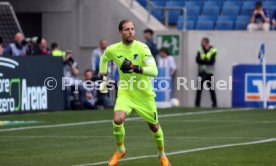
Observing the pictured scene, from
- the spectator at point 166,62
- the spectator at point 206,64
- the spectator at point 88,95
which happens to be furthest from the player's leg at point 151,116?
the spectator at point 166,62

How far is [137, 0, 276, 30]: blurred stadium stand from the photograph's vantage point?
31047 millimetres

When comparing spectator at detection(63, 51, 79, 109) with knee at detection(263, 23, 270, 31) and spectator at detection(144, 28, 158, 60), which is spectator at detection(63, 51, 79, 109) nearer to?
spectator at detection(144, 28, 158, 60)

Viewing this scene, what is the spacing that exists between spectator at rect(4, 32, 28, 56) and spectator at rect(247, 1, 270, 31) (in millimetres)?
7702

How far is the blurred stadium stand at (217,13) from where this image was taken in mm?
31047

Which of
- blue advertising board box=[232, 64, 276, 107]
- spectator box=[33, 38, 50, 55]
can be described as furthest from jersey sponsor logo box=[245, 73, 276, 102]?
spectator box=[33, 38, 50, 55]

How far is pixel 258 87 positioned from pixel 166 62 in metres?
2.94

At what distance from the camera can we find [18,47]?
25.5m

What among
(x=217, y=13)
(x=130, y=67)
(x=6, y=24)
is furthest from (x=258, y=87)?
(x=130, y=67)

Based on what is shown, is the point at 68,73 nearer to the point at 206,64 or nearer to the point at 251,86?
the point at 206,64

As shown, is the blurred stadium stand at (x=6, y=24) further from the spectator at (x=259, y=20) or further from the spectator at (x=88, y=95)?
the spectator at (x=259, y=20)

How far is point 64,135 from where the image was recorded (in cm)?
1845

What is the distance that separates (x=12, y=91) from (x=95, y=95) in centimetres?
408

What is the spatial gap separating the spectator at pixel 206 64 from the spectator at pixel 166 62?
814 mm

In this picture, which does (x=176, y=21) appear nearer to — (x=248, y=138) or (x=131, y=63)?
(x=248, y=138)
